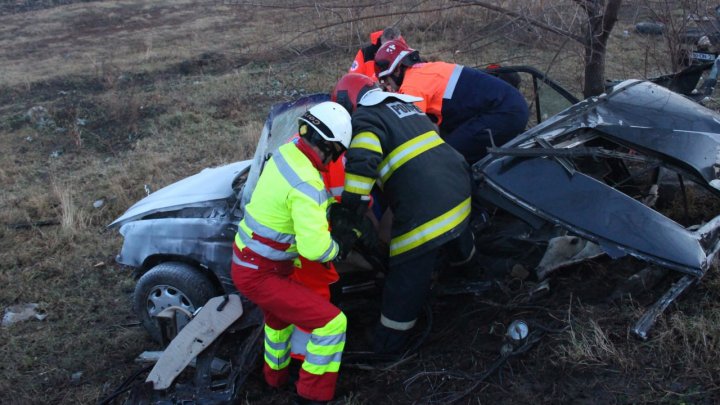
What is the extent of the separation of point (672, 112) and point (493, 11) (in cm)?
195

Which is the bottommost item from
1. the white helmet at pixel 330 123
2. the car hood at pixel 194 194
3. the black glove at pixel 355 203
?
the car hood at pixel 194 194

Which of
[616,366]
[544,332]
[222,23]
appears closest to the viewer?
[616,366]

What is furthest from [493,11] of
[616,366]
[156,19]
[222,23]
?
[156,19]

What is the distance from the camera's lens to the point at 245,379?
3826 mm

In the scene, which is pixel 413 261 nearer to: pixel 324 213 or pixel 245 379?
pixel 324 213

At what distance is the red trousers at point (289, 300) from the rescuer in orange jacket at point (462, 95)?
1945 mm

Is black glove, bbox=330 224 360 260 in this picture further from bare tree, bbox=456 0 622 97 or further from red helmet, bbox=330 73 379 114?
bare tree, bbox=456 0 622 97

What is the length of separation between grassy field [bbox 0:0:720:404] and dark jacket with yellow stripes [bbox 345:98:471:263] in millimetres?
629

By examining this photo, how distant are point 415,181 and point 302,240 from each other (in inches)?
32.9

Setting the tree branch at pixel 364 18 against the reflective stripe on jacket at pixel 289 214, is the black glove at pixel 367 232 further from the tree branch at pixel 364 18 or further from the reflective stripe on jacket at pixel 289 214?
the tree branch at pixel 364 18

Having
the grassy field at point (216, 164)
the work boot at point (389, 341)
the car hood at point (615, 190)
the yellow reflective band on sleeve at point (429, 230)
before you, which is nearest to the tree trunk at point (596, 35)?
the grassy field at point (216, 164)

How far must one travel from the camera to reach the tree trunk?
17.4 ft

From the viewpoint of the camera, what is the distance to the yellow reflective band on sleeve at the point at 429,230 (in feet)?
12.2

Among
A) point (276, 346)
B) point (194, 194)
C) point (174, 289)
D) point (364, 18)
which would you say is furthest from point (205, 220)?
point (364, 18)
